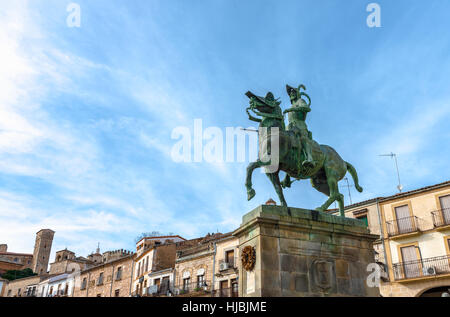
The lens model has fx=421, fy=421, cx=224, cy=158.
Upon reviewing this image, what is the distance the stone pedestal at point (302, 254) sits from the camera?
754cm

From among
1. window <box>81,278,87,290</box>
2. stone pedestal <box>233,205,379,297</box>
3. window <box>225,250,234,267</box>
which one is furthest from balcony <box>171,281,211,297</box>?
stone pedestal <box>233,205,379,297</box>

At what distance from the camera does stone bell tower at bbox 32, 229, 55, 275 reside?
4389 inches

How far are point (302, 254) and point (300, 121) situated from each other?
132 inches

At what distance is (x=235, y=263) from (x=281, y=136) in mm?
26345

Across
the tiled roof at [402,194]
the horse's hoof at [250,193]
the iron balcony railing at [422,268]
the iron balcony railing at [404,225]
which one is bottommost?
the horse's hoof at [250,193]

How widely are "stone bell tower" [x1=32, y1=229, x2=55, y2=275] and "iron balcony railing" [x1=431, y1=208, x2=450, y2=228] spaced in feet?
344

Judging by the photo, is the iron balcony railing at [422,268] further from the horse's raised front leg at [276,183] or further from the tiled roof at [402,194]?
the horse's raised front leg at [276,183]

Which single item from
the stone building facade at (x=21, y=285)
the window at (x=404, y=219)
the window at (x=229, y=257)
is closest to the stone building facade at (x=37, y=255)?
the stone building facade at (x=21, y=285)

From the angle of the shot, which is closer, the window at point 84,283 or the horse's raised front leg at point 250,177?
the horse's raised front leg at point 250,177

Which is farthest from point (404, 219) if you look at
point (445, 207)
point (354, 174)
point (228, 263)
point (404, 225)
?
point (354, 174)

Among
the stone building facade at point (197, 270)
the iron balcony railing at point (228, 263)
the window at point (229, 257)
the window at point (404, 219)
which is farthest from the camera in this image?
the stone building facade at point (197, 270)

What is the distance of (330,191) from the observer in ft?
31.3

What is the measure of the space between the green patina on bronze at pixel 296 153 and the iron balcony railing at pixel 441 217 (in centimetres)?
2033
